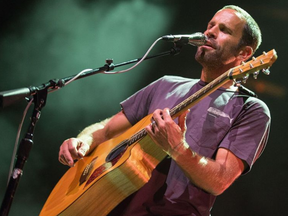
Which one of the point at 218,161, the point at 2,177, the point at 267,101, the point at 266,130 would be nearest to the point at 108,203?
the point at 218,161

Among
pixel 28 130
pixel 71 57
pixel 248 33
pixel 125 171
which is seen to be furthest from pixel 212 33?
pixel 71 57

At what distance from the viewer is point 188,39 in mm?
2199

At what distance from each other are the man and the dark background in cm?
129

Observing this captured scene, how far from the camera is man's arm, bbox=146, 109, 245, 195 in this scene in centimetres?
184

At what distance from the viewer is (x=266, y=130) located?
210 cm

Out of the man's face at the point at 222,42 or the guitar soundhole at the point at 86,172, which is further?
the man's face at the point at 222,42

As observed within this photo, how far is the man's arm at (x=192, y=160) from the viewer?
1841mm

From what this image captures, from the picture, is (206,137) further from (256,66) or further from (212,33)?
(212,33)

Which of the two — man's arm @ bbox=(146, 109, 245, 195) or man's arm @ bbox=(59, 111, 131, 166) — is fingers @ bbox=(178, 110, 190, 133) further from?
man's arm @ bbox=(59, 111, 131, 166)

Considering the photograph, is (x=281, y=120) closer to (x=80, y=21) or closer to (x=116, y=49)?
(x=116, y=49)

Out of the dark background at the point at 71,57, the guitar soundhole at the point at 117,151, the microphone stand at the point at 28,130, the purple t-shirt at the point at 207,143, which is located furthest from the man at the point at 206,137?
the dark background at the point at 71,57

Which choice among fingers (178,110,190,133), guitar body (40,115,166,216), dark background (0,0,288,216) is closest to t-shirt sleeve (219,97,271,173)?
fingers (178,110,190,133)

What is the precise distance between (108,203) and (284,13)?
8.43ft

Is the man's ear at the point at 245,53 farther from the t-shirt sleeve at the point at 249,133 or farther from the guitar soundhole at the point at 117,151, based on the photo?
the guitar soundhole at the point at 117,151
